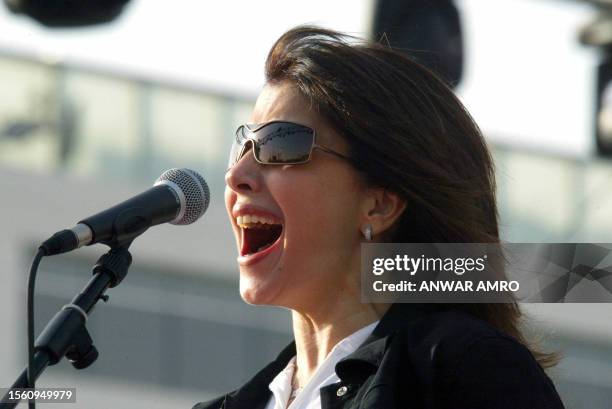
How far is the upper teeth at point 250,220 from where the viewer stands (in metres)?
4.14

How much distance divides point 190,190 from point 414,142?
54cm

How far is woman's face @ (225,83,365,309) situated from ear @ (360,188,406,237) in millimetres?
19

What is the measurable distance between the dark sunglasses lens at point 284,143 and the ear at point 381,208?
0.60ft

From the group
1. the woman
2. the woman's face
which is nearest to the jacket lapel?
the woman

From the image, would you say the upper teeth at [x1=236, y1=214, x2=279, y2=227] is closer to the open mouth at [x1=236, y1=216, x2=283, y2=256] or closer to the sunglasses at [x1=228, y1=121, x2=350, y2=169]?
the open mouth at [x1=236, y1=216, x2=283, y2=256]

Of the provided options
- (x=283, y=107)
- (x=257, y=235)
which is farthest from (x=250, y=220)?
(x=283, y=107)

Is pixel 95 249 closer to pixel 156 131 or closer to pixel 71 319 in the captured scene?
pixel 156 131

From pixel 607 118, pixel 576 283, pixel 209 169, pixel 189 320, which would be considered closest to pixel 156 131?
pixel 209 169

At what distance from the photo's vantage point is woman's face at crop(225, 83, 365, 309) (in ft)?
13.5

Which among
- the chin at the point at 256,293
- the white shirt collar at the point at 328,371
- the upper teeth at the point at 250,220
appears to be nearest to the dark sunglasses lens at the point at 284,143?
the upper teeth at the point at 250,220

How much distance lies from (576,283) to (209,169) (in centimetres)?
1817

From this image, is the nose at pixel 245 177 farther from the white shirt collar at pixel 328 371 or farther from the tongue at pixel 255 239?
the white shirt collar at pixel 328 371

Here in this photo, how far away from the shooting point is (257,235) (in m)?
4.23

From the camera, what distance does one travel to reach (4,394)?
351 cm
